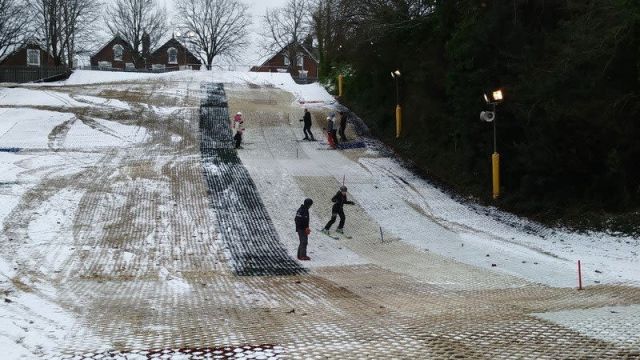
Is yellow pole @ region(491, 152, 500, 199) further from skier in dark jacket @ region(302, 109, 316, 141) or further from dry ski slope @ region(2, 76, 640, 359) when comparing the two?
skier in dark jacket @ region(302, 109, 316, 141)

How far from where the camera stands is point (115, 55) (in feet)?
274

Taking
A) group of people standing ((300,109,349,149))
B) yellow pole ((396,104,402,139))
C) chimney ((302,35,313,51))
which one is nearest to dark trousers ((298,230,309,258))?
group of people standing ((300,109,349,149))

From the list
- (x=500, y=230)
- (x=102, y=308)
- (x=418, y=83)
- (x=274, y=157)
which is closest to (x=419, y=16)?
(x=418, y=83)

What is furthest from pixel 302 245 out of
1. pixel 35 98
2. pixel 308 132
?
pixel 35 98

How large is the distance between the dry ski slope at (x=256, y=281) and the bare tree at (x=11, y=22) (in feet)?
82.8

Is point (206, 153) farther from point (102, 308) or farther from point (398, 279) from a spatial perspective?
point (102, 308)

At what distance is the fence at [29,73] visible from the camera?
4391 centimetres

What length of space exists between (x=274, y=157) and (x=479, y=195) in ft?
28.7

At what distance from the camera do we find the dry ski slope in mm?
7270

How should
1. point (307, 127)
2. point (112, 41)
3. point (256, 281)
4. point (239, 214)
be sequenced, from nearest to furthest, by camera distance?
point (256, 281), point (239, 214), point (307, 127), point (112, 41)

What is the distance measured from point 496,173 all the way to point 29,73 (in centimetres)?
3791

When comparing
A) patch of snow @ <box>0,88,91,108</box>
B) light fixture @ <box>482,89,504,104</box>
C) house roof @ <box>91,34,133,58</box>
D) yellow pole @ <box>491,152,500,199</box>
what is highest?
house roof @ <box>91,34,133,58</box>

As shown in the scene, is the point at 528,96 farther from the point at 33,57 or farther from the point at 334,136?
the point at 33,57

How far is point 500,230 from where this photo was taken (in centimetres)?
1703
